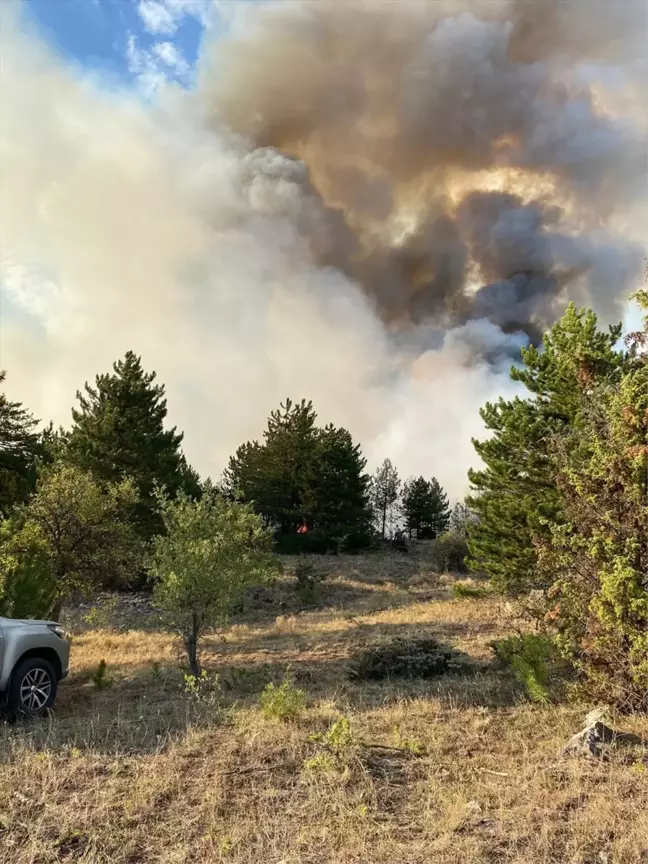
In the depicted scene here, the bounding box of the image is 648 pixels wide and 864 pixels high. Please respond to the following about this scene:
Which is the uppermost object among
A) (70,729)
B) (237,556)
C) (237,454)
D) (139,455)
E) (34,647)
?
(237,454)

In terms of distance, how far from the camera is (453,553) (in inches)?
1502

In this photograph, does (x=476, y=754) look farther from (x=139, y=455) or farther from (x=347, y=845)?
(x=139, y=455)

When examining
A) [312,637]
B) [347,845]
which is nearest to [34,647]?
[347,845]

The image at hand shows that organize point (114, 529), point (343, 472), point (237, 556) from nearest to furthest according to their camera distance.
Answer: point (237, 556)
point (114, 529)
point (343, 472)

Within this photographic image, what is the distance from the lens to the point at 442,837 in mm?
4219

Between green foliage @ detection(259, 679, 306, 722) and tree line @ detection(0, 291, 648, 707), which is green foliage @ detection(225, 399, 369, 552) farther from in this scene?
green foliage @ detection(259, 679, 306, 722)

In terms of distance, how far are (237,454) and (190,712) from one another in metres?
49.2

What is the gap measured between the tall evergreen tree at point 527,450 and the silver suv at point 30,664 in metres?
14.6

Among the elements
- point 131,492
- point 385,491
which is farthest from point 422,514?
point 131,492

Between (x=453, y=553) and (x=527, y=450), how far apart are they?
741 inches

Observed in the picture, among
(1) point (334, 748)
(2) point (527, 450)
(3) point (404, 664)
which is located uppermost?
(2) point (527, 450)

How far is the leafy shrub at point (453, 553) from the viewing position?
3778cm

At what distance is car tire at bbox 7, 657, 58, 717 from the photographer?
25.8 feet

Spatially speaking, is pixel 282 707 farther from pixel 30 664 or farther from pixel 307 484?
pixel 307 484
